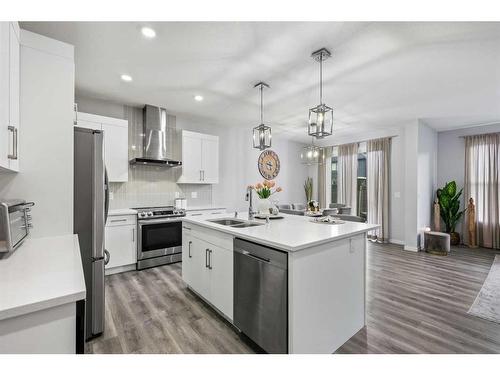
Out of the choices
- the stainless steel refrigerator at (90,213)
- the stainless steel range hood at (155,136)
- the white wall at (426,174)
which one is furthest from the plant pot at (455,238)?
the stainless steel refrigerator at (90,213)

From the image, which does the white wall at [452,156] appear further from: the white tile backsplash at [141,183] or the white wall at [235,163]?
the white tile backsplash at [141,183]

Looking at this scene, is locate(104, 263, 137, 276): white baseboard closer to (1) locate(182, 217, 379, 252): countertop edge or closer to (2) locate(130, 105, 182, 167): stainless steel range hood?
(2) locate(130, 105, 182, 167): stainless steel range hood

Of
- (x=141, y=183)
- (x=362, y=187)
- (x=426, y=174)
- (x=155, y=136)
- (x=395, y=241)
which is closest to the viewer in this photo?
(x=155, y=136)

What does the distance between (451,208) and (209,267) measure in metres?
5.80

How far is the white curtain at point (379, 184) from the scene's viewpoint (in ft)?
18.2

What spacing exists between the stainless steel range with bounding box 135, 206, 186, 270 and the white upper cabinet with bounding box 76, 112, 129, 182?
676mm

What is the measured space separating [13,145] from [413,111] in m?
5.43

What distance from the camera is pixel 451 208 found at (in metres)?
5.36

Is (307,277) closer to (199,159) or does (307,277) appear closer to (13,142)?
(13,142)

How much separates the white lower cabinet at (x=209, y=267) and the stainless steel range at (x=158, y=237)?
42.0 inches

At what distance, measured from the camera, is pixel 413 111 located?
4.34m

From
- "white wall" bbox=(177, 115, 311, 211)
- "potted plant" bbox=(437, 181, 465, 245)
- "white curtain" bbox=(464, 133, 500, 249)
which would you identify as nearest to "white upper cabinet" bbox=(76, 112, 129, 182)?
"white wall" bbox=(177, 115, 311, 211)

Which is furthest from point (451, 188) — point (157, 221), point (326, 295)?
point (157, 221)

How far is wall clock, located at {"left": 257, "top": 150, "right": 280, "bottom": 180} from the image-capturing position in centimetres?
622
